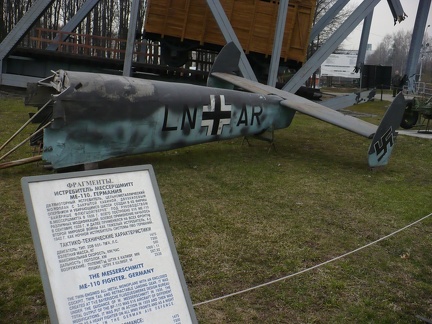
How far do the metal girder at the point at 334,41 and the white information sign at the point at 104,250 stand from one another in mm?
12528

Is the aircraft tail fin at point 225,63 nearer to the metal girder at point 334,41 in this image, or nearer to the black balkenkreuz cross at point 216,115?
the black balkenkreuz cross at point 216,115

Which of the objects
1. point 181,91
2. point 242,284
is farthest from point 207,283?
point 181,91

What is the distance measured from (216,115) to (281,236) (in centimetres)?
370

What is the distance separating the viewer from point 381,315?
405cm

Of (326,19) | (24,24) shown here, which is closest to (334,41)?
(326,19)

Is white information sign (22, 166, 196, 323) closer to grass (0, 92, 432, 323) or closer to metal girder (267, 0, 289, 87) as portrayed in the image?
grass (0, 92, 432, 323)

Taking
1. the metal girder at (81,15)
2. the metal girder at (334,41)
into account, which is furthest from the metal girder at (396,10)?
the metal girder at (81,15)

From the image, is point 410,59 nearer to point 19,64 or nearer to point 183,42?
point 183,42

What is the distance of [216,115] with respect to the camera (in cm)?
884

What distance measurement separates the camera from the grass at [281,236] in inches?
162

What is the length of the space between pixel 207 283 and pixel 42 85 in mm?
4666

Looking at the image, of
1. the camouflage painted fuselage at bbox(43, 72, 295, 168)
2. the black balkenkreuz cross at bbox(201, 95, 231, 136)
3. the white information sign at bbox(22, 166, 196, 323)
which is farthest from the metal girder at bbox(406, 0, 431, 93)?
the white information sign at bbox(22, 166, 196, 323)

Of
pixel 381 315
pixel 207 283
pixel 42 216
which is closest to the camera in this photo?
pixel 42 216

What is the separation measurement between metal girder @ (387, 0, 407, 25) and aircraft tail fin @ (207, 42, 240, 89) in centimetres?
907
